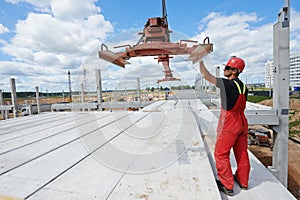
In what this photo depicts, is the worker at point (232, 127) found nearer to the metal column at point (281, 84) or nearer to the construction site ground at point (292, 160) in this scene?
the metal column at point (281, 84)

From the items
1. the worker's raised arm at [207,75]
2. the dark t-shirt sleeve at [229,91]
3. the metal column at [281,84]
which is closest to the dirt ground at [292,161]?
the metal column at [281,84]

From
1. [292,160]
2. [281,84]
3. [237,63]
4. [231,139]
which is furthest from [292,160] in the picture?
[237,63]

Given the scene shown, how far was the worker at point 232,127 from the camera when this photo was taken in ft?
4.23

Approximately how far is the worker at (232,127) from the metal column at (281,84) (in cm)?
142

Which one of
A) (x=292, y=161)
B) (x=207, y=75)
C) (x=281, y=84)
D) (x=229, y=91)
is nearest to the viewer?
(x=229, y=91)

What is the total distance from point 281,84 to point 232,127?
1599 millimetres

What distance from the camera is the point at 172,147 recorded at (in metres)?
1.95

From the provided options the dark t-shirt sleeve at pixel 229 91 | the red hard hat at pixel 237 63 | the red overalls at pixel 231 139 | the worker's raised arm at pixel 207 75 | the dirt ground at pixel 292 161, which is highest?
the red hard hat at pixel 237 63

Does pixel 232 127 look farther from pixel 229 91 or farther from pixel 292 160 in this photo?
pixel 292 160

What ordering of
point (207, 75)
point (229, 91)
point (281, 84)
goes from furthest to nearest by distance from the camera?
point (281, 84)
point (207, 75)
point (229, 91)

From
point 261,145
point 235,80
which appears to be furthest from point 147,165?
point 261,145

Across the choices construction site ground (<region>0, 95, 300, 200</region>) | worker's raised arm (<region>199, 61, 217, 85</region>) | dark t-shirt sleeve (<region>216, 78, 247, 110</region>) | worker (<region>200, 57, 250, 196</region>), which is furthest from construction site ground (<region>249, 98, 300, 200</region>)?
worker's raised arm (<region>199, 61, 217, 85</region>)

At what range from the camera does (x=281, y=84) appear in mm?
2297

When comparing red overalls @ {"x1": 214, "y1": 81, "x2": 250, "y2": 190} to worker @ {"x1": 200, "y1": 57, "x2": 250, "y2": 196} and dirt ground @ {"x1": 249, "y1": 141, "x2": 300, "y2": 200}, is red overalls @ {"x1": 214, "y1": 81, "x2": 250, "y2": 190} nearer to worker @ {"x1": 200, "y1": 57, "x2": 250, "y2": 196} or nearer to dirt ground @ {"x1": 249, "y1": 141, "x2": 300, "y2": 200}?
worker @ {"x1": 200, "y1": 57, "x2": 250, "y2": 196}
